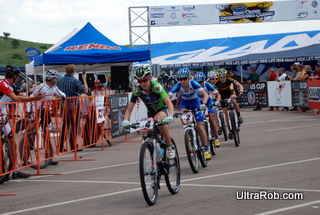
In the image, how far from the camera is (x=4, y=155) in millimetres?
9688

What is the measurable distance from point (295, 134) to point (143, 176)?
10.00 meters

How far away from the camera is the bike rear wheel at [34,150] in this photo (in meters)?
10.6

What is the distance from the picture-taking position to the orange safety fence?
32.4 feet

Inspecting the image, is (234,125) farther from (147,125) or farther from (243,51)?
(243,51)

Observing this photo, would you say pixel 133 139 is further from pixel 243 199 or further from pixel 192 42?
pixel 192 42

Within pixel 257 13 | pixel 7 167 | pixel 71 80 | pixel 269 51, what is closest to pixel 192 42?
pixel 257 13

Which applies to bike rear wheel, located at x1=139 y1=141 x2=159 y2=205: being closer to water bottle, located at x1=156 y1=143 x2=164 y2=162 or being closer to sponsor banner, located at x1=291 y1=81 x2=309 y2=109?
water bottle, located at x1=156 y1=143 x2=164 y2=162

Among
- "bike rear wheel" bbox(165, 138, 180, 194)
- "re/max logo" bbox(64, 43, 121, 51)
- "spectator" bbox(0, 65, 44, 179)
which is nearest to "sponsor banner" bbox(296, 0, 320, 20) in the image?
"re/max logo" bbox(64, 43, 121, 51)

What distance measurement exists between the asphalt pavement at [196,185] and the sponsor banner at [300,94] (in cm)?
1080

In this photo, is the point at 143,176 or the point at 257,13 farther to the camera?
the point at 257,13

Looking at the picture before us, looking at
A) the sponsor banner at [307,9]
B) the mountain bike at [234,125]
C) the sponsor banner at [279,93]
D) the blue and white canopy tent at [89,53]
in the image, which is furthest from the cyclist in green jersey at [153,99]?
the sponsor banner at [307,9]

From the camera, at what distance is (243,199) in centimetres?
755

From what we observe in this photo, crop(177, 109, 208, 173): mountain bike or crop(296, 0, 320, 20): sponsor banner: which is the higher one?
crop(296, 0, 320, 20): sponsor banner

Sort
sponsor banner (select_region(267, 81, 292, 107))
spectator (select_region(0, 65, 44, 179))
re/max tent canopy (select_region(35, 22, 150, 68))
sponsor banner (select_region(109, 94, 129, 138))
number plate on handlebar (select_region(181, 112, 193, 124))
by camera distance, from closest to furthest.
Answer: spectator (select_region(0, 65, 44, 179)) < number plate on handlebar (select_region(181, 112, 193, 124)) < sponsor banner (select_region(109, 94, 129, 138)) < re/max tent canopy (select_region(35, 22, 150, 68)) < sponsor banner (select_region(267, 81, 292, 107))
